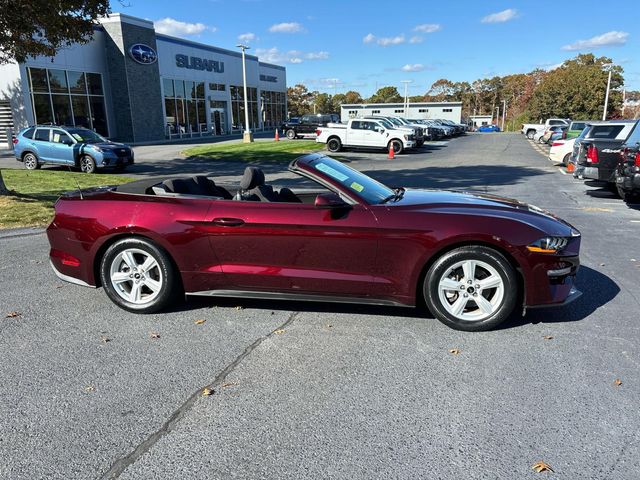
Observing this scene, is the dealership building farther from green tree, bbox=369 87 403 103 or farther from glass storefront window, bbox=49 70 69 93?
green tree, bbox=369 87 403 103

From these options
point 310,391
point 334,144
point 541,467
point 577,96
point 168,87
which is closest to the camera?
point 541,467

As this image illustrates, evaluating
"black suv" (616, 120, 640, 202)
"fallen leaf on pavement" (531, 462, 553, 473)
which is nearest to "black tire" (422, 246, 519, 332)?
"fallen leaf on pavement" (531, 462, 553, 473)

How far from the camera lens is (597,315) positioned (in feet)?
14.5

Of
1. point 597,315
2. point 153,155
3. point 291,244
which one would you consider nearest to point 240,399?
point 291,244

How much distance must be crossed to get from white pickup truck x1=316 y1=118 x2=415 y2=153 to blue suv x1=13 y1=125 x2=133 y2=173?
1235 cm

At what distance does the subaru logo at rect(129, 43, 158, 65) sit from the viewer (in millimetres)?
33094

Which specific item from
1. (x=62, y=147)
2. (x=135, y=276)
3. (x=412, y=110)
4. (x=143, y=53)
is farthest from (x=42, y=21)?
(x=412, y=110)

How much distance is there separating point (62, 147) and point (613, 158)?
56.6ft

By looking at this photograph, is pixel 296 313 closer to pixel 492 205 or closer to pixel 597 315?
pixel 492 205

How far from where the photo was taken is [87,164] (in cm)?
1752

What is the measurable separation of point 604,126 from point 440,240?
13.2m

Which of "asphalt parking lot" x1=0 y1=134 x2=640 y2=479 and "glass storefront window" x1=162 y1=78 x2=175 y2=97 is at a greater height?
"glass storefront window" x1=162 y1=78 x2=175 y2=97

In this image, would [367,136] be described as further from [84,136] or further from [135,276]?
[135,276]

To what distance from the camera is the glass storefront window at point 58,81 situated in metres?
29.3
